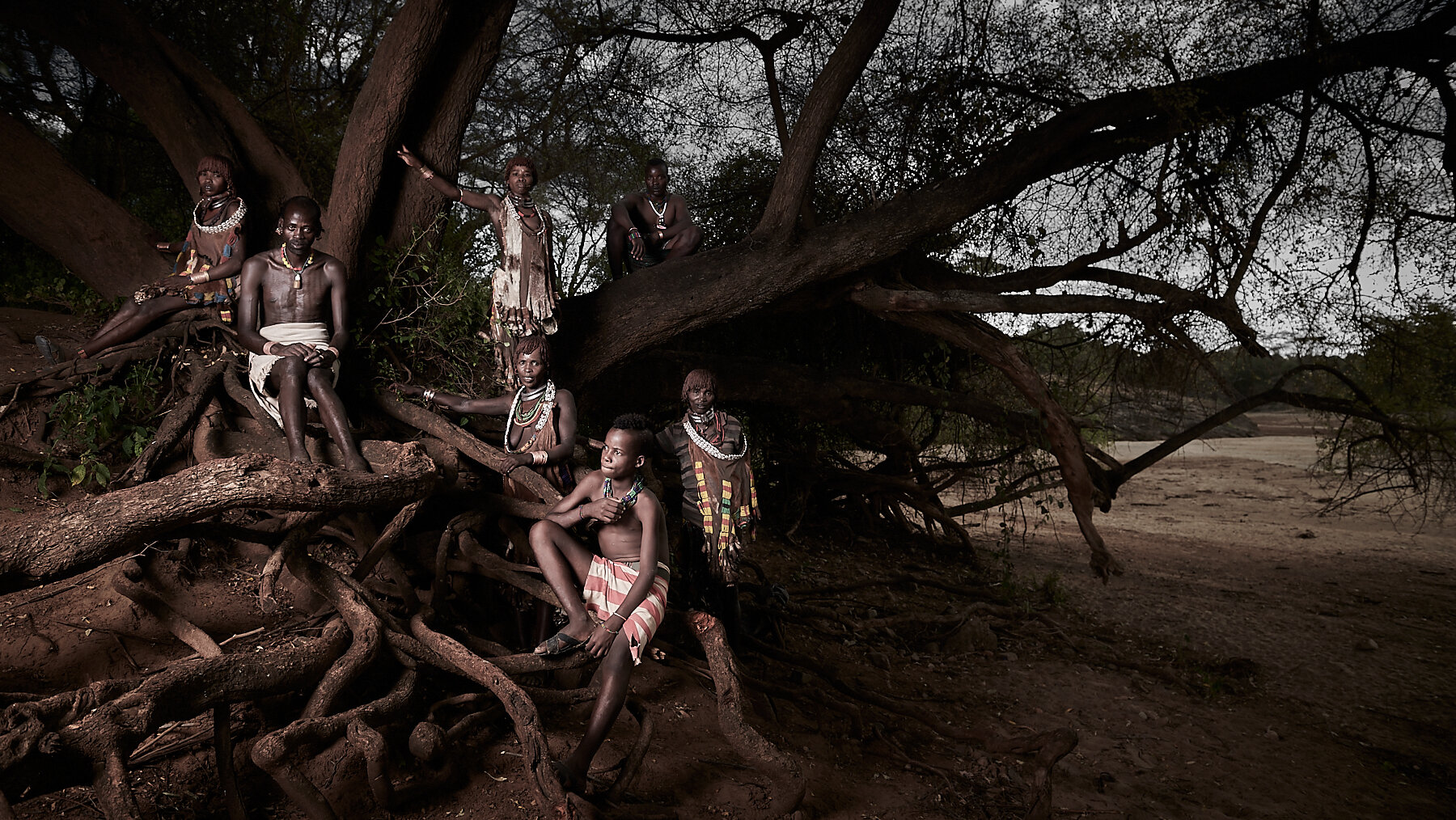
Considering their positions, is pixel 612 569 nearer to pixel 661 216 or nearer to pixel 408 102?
pixel 408 102

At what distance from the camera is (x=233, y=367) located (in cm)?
436

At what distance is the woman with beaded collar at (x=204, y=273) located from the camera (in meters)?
4.48

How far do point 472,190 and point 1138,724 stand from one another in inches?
222

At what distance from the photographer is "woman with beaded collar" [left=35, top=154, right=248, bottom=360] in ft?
14.7

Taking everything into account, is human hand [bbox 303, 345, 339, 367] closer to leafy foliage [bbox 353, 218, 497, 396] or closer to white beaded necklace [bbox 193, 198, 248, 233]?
leafy foliage [bbox 353, 218, 497, 396]

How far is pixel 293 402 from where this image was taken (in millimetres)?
3752

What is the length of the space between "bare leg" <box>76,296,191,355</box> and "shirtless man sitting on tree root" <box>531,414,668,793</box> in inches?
110

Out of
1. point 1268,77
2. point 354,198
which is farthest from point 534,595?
point 1268,77

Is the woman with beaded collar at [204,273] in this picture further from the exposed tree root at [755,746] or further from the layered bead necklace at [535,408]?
the exposed tree root at [755,746]

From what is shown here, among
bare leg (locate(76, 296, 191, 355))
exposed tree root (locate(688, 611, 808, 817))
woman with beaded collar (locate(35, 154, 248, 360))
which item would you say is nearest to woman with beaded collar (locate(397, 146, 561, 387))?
woman with beaded collar (locate(35, 154, 248, 360))

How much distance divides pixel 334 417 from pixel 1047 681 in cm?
555

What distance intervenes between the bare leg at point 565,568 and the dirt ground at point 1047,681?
0.66 metres

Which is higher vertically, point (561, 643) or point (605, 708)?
point (561, 643)

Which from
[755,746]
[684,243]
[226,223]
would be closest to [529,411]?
[755,746]
